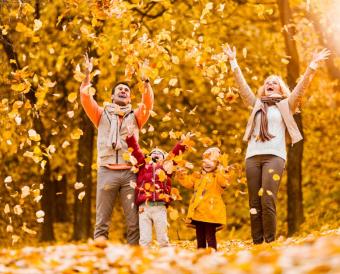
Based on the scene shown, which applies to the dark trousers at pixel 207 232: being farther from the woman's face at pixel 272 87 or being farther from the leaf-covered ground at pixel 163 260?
the leaf-covered ground at pixel 163 260

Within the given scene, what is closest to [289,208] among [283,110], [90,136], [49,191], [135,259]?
[90,136]

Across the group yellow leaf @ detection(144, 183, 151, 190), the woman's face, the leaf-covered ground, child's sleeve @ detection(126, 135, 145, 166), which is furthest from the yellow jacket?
the leaf-covered ground

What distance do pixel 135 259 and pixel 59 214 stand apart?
18.7m

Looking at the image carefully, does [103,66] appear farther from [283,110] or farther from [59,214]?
[283,110]

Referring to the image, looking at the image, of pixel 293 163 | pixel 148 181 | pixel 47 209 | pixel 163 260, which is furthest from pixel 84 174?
pixel 163 260

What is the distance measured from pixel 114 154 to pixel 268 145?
1818 millimetres

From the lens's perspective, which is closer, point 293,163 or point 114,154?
point 114,154

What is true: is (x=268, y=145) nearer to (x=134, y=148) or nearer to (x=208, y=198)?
(x=208, y=198)

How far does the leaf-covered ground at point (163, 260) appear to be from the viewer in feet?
15.3

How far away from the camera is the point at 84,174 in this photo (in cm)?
1681

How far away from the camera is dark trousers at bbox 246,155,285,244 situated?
8.77 metres

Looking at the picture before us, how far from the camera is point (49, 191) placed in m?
19.9

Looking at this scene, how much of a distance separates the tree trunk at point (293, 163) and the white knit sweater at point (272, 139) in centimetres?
536

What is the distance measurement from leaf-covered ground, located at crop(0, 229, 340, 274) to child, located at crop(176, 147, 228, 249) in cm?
251
